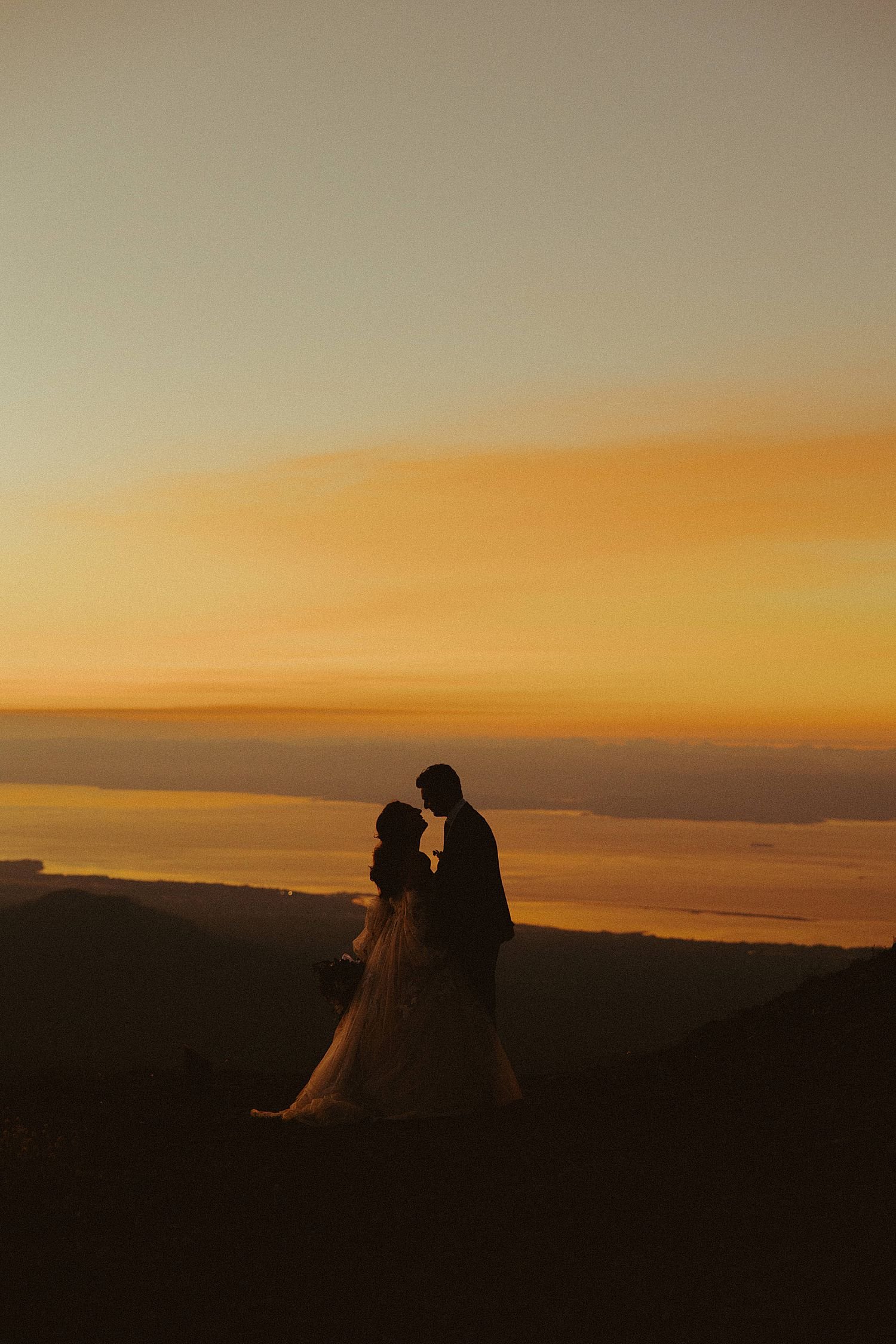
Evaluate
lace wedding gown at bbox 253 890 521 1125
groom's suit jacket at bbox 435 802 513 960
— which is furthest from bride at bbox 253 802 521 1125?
groom's suit jacket at bbox 435 802 513 960

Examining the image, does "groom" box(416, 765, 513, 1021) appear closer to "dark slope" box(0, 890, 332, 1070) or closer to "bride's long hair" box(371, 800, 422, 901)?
"bride's long hair" box(371, 800, 422, 901)

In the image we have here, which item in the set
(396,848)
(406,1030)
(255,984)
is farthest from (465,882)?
(255,984)

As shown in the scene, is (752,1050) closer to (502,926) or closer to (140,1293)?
(502,926)

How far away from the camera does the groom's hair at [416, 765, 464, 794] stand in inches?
480

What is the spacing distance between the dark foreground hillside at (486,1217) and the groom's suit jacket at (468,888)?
64.1 inches

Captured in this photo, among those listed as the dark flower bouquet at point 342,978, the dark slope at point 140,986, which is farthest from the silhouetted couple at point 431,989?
the dark slope at point 140,986

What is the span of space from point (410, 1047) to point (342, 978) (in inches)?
40.6

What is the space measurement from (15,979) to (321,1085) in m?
40.7

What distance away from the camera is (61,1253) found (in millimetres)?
8984

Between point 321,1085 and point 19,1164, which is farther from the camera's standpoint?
point 321,1085

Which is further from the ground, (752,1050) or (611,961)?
(752,1050)

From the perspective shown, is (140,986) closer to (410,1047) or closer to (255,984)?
Result: (255,984)

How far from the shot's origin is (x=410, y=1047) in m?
12.1

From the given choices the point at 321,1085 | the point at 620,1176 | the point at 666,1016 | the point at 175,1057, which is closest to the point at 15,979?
the point at 666,1016
